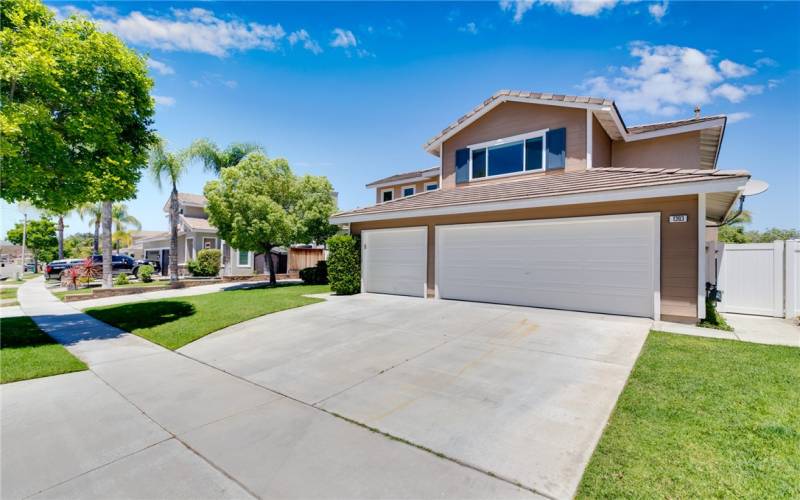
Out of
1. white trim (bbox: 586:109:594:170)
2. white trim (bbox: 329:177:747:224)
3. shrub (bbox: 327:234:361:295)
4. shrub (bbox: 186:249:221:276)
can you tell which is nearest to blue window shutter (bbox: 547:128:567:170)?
white trim (bbox: 586:109:594:170)

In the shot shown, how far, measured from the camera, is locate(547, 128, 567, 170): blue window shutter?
429 inches

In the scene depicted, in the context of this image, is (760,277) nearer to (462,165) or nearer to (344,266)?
(462,165)

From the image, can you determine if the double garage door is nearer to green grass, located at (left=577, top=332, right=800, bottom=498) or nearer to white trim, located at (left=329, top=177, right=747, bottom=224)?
white trim, located at (left=329, top=177, right=747, bottom=224)

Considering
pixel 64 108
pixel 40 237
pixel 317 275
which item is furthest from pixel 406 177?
pixel 40 237

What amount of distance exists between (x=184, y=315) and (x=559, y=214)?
1095 cm

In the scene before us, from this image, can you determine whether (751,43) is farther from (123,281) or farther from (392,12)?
(123,281)

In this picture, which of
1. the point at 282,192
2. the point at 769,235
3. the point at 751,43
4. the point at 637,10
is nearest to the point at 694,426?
the point at 637,10

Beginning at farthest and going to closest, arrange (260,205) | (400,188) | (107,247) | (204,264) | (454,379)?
1. (204,264)
2. (400,188)
3. (107,247)
4. (260,205)
5. (454,379)

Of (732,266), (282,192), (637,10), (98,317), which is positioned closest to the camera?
(732,266)

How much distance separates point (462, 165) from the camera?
13000 mm

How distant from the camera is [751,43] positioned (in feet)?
34.0

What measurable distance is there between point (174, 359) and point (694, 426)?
25.0 ft

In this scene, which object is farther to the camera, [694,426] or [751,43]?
[751,43]

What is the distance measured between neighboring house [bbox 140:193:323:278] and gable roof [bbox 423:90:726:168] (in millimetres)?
16790
